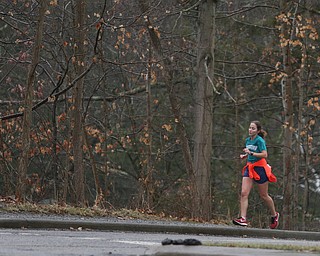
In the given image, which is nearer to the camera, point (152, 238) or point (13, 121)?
point (152, 238)

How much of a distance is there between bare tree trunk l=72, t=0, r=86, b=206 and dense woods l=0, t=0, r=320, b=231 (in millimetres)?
27

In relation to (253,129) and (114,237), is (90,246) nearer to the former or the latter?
(114,237)

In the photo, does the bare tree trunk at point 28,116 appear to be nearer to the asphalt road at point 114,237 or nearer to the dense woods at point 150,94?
the dense woods at point 150,94

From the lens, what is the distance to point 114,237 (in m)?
12.8

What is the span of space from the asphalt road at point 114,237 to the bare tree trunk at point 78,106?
4916mm

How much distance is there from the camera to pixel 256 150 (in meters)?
17.2

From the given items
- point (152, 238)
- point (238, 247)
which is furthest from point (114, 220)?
point (238, 247)

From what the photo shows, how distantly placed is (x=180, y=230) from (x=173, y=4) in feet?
37.7

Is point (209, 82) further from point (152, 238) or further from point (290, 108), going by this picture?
point (152, 238)

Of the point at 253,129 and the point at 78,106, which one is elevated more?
the point at 78,106

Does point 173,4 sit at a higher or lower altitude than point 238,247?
higher

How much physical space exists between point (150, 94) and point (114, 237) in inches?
623

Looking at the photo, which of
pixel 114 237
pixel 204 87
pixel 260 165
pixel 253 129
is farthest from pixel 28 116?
pixel 204 87

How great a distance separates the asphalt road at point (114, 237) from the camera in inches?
368
